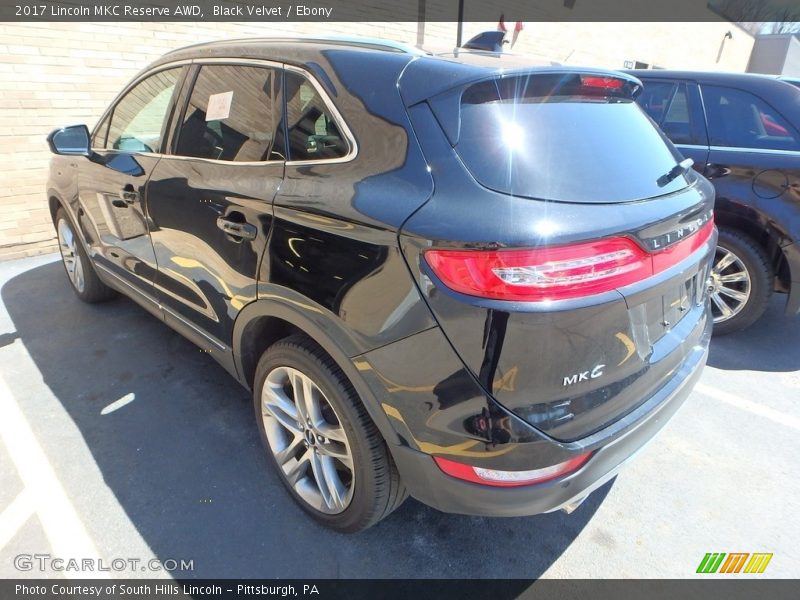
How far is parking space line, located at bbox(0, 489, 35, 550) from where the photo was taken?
206 cm

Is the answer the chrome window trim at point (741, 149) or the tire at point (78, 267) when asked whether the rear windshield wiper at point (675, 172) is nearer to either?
the chrome window trim at point (741, 149)

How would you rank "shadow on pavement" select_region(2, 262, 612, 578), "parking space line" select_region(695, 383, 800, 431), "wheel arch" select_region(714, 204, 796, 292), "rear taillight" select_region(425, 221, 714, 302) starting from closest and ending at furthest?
"rear taillight" select_region(425, 221, 714, 302) < "shadow on pavement" select_region(2, 262, 612, 578) < "parking space line" select_region(695, 383, 800, 431) < "wheel arch" select_region(714, 204, 796, 292)

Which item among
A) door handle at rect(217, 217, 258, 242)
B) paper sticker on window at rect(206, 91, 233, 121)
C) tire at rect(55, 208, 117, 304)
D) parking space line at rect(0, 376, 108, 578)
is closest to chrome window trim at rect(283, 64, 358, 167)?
door handle at rect(217, 217, 258, 242)

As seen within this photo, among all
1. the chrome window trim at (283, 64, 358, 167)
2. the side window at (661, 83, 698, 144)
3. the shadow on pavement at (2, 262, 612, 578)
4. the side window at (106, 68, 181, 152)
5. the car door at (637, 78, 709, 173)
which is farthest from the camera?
the side window at (661, 83, 698, 144)

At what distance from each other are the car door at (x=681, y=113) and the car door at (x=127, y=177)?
3342 mm

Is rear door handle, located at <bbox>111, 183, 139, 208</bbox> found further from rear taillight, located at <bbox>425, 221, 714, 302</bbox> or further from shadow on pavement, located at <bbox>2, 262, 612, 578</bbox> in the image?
rear taillight, located at <bbox>425, 221, 714, 302</bbox>

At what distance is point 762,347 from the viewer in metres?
3.69

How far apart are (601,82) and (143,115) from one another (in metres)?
2.71

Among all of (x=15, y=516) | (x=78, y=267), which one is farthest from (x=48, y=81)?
(x=15, y=516)

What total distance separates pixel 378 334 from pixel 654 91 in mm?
3592

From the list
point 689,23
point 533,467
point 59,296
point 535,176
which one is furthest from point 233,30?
point 689,23

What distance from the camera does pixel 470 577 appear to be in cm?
194

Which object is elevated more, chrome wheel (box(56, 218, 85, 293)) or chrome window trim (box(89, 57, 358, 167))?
chrome window trim (box(89, 57, 358, 167))

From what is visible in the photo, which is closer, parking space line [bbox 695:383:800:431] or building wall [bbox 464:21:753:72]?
parking space line [bbox 695:383:800:431]
